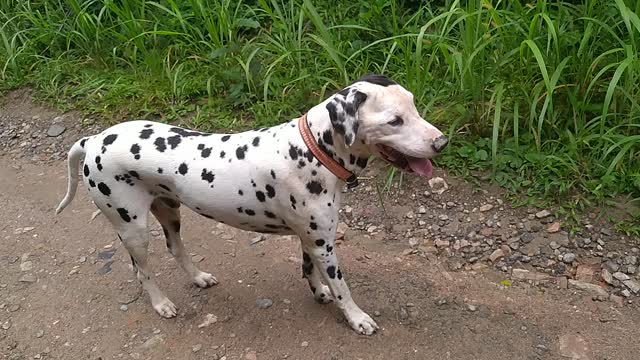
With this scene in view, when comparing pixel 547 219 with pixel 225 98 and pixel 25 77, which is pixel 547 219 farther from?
pixel 25 77

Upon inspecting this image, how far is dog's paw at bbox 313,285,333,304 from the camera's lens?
3.29 metres

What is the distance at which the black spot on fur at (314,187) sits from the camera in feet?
8.89

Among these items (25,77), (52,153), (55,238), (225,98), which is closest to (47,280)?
(55,238)

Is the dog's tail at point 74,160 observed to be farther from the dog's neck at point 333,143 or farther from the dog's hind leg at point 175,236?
the dog's neck at point 333,143

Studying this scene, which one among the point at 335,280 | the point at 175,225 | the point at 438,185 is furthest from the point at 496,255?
the point at 175,225

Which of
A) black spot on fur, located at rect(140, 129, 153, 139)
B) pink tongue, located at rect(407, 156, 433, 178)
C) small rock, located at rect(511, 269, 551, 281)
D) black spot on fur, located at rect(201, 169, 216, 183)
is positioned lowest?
small rock, located at rect(511, 269, 551, 281)

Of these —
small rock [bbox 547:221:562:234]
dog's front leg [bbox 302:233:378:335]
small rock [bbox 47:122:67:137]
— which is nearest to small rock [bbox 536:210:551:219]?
small rock [bbox 547:221:562:234]

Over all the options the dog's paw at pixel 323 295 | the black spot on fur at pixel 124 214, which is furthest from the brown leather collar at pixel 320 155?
the black spot on fur at pixel 124 214

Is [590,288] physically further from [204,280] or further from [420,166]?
[204,280]

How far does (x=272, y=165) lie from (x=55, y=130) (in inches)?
123

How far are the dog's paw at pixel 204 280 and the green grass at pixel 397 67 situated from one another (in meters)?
1.45

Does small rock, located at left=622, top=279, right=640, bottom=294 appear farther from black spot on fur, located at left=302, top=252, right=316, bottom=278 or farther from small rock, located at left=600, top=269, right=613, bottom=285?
black spot on fur, located at left=302, top=252, right=316, bottom=278

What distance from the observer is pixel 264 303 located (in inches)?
133

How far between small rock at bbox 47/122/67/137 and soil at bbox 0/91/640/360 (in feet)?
3.45
